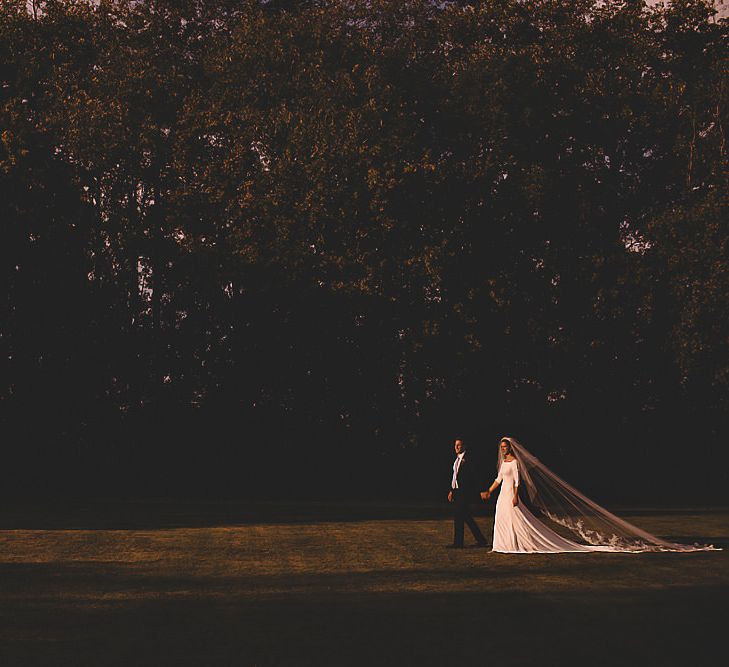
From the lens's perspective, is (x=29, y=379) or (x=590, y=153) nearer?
(x=29, y=379)

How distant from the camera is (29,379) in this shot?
43.6 metres

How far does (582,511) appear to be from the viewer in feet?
89.1

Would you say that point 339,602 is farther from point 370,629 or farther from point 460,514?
point 460,514

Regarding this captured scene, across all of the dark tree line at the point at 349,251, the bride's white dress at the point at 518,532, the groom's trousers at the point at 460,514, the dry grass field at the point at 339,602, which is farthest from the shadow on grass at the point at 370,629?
the dark tree line at the point at 349,251

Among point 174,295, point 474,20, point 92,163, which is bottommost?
point 174,295

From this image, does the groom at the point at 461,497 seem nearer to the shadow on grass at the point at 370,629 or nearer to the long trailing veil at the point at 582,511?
the long trailing veil at the point at 582,511

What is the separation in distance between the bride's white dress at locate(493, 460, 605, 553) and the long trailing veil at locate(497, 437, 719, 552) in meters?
0.48

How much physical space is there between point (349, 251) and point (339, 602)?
30240 millimetres

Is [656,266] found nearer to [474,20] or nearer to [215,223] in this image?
[474,20]

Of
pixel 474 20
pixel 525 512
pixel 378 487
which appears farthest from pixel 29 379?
pixel 525 512

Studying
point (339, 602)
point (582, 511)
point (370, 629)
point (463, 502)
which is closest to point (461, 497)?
point (463, 502)

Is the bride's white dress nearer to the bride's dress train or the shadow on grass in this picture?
the bride's dress train

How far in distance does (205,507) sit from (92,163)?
15.2m

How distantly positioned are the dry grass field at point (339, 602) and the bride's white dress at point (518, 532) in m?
0.81
